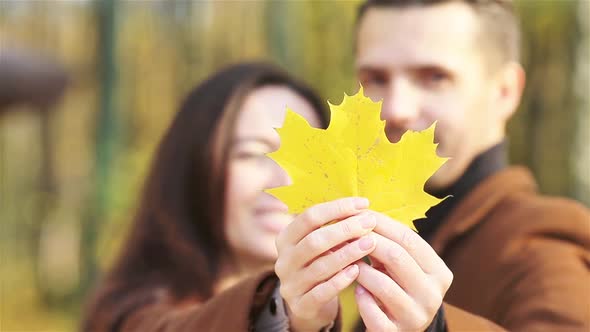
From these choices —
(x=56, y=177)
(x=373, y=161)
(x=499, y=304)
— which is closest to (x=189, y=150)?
(x=499, y=304)

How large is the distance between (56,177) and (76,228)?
0.77 meters

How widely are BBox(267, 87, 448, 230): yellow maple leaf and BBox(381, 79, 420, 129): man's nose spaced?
0.79 metres

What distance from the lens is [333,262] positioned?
1148 millimetres

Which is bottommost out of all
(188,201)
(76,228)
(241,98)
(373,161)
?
(76,228)

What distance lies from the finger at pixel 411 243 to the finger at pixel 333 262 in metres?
0.03

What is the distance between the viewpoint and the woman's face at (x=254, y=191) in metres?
2.15

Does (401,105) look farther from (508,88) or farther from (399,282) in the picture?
(399,282)

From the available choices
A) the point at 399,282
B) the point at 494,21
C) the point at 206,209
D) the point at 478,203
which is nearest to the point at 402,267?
the point at 399,282

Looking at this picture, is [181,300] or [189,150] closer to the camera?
[181,300]

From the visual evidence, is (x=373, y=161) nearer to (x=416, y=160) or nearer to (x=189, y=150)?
(x=416, y=160)

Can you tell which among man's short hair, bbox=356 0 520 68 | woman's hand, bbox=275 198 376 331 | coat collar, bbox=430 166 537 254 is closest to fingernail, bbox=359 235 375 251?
woman's hand, bbox=275 198 376 331

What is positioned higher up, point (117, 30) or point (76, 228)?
point (117, 30)

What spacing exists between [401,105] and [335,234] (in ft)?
3.18

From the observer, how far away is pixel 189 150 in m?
2.27
